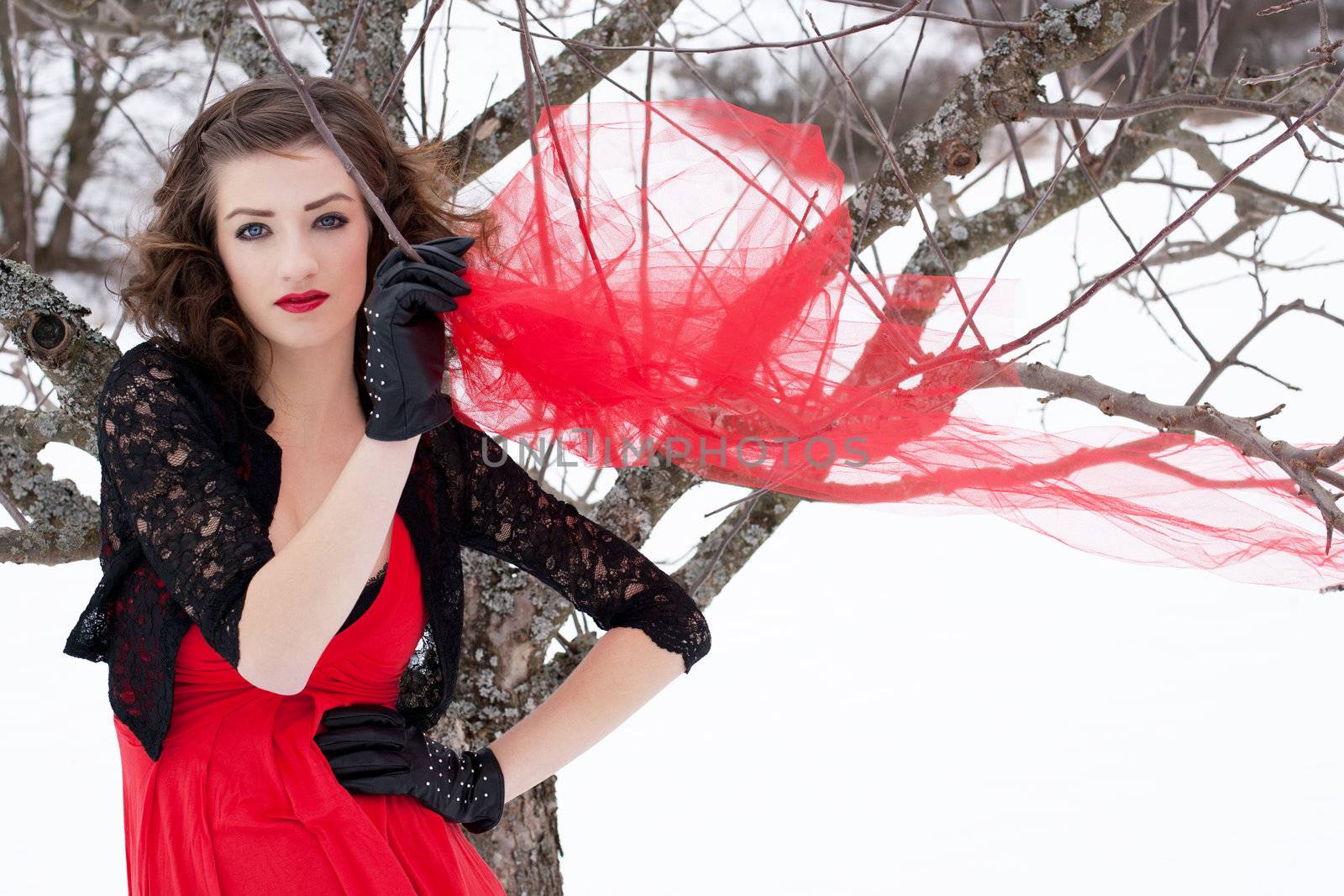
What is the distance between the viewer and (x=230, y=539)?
0.91m

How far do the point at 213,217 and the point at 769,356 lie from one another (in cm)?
48

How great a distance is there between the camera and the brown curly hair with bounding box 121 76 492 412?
3.42 ft

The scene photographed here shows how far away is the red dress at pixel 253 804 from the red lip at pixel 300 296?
0.87 ft

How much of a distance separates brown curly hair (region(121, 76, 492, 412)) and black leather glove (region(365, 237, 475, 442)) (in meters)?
0.15

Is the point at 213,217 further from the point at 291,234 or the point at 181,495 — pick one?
the point at 181,495

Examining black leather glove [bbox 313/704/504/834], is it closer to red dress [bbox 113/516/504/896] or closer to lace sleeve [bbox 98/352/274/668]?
red dress [bbox 113/516/504/896]

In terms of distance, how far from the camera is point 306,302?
103 centimetres

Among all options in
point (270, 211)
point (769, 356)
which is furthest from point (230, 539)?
point (769, 356)

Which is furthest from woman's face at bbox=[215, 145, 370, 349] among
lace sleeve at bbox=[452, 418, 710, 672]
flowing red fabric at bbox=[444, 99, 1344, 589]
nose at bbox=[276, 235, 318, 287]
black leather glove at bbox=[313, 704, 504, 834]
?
black leather glove at bbox=[313, 704, 504, 834]

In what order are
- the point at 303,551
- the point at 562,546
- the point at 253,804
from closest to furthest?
1. the point at 303,551
2. the point at 253,804
3. the point at 562,546

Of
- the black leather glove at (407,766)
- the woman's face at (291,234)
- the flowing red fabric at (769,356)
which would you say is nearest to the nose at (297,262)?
the woman's face at (291,234)

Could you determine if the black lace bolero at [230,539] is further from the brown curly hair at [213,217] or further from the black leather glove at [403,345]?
the black leather glove at [403,345]

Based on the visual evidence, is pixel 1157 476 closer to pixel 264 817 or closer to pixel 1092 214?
pixel 264 817

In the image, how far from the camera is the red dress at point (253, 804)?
98cm
